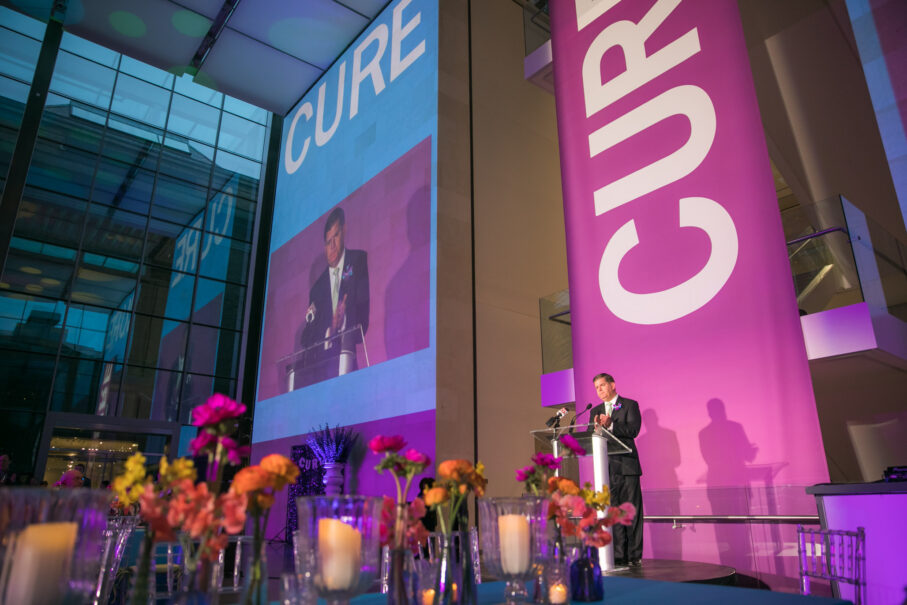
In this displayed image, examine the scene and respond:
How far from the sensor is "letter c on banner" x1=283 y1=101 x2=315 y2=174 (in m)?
11.2

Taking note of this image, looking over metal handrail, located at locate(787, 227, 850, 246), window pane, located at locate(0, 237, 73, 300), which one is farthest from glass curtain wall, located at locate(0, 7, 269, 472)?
metal handrail, located at locate(787, 227, 850, 246)

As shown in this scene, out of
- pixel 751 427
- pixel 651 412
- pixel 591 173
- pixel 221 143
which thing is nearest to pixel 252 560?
pixel 751 427

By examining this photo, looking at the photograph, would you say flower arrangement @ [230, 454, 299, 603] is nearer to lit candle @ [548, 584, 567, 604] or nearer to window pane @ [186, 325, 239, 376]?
lit candle @ [548, 584, 567, 604]

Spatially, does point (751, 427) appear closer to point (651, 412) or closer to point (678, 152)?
point (651, 412)

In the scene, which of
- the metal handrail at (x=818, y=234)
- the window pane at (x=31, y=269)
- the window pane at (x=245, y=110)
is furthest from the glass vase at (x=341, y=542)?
the window pane at (x=245, y=110)

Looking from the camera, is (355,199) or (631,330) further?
(355,199)

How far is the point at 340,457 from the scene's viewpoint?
765 centimetres

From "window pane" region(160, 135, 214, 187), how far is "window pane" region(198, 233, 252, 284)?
136 cm

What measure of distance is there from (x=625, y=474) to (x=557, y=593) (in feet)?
9.60

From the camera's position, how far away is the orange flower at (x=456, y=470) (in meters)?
1.33

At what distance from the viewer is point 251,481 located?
42.3 inches

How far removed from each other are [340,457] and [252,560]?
683 centimetres

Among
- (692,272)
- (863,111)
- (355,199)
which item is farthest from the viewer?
(355,199)

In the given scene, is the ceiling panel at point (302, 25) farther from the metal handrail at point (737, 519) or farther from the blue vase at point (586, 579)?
the blue vase at point (586, 579)
